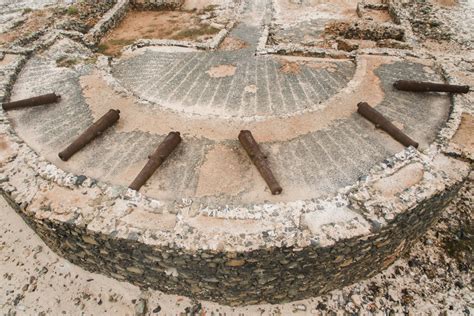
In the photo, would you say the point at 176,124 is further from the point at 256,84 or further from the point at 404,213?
the point at 404,213

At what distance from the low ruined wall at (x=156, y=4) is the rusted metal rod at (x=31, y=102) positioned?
26.3 feet

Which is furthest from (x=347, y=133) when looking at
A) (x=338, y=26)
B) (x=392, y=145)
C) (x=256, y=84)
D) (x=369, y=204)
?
(x=338, y=26)

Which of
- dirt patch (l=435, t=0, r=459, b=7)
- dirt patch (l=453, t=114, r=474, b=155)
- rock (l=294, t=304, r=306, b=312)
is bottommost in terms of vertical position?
rock (l=294, t=304, r=306, b=312)

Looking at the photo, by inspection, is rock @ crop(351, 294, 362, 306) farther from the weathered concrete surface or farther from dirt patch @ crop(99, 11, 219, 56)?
dirt patch @ crop(99, 11, 219, 56)

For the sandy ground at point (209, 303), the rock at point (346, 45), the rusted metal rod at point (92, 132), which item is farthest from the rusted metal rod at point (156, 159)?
the rock at point (346, 45)

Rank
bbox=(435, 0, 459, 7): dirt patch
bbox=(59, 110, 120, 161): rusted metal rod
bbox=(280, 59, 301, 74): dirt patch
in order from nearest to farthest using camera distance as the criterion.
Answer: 1. bbox=(59, 110, 120, 161): rusted metal rod
2. bbox=(280, 59, 301, 74): dirt patch
3. bbox=(435, 0, 459, 7): dirt patch

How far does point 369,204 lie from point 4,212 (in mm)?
6661

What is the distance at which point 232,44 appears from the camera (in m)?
11.2

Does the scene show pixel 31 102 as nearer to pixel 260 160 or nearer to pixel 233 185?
pixel 233 185

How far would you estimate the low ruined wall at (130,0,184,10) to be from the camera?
13719 mm

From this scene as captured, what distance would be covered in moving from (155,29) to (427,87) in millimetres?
9198

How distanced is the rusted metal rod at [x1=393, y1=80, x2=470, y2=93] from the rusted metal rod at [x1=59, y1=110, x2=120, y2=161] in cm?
606

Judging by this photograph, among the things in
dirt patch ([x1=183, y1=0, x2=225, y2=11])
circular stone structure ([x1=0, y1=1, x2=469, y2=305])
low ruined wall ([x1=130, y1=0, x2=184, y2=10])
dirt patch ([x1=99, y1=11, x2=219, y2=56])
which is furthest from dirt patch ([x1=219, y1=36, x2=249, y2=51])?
low ruined wall ([x1=130, y1=0, x2=184, y2=10])

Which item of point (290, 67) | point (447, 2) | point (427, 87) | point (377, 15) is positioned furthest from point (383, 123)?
point (447, 2)
